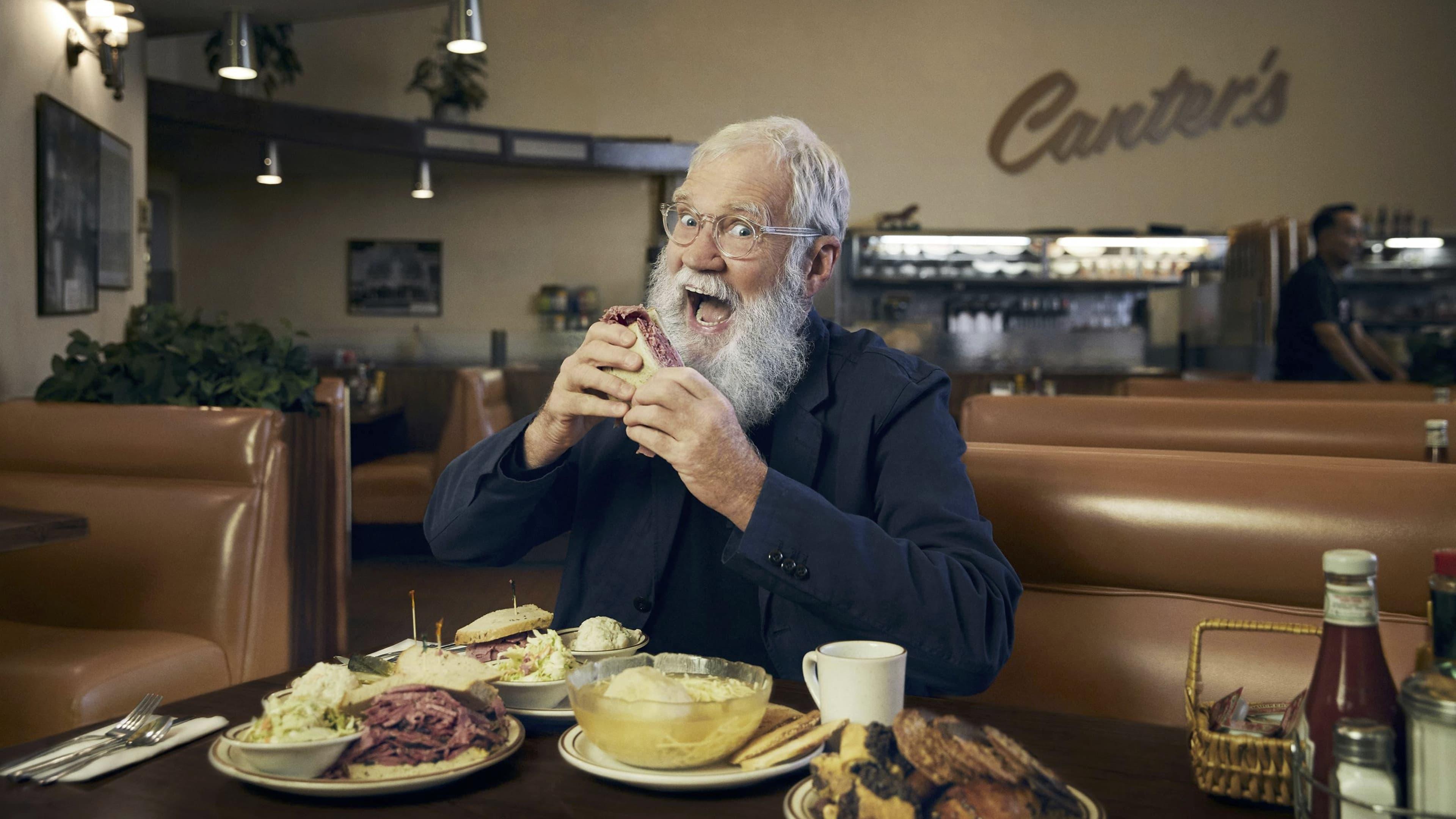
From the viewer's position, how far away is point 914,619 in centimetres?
114

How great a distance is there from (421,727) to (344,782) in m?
0.07

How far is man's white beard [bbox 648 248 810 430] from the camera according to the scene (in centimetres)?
152

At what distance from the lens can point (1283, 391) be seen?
3834 mm

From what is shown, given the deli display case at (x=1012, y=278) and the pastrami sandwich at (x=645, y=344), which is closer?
the pastrami sandwich at (x=645, y=344)

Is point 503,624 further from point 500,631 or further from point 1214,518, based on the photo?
point 1214,518

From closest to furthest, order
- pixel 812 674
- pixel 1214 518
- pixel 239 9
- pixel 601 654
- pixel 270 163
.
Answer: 1. pixel 812 674
2. pixel 601 654
3. pixel 1214 518
4. pixel 239 9
5. pixel 270 163

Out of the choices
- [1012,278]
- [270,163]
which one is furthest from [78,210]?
[1012,278]

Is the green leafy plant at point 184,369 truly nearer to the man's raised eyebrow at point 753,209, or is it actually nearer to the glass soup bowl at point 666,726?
the man's raised eyebrow at point 753,209

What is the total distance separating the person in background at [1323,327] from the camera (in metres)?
5.27

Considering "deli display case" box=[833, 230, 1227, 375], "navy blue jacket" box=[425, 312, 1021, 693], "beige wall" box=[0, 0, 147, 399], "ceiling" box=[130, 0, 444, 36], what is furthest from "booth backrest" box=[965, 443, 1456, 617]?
"deli display case" box=[833, 230, 1227, 375]

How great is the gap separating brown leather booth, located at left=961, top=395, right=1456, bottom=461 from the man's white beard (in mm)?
835

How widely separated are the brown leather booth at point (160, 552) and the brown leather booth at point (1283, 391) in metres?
2.83

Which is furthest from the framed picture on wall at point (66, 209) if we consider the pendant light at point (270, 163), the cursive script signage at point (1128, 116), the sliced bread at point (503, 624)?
the cursive script signage at point (1128, 116)

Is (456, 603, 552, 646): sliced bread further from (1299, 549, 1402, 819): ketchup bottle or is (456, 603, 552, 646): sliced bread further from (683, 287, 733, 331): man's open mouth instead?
(1299, 549, 1402, 819): ketchup bottle
